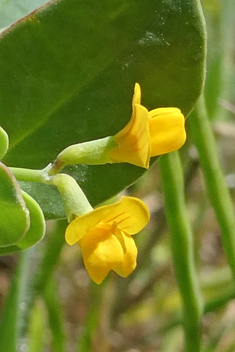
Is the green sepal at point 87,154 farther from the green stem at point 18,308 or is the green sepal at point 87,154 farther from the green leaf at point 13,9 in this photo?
the green stem at point 18,308

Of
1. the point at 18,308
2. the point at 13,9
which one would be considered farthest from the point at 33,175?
the point at 18,308

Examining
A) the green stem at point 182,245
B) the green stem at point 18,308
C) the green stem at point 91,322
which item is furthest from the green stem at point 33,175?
the green stem at point 91,322

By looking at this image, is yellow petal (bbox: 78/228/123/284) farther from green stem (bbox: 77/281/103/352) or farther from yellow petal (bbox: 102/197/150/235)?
green stem (bbox: 77/281/103/352)

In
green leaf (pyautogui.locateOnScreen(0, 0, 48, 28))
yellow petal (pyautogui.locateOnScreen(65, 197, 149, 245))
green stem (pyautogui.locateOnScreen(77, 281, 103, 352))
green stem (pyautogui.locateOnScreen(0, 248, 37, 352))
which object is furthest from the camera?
green stem (pyautogui.locateOnScreen(77, 281, 103, 352))

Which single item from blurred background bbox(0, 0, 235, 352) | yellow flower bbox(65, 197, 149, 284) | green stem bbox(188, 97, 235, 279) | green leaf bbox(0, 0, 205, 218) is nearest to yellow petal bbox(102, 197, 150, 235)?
yellow flower bbox(65, 197, 149, 284)

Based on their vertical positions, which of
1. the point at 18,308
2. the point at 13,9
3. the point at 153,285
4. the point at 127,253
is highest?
the point at 13,9

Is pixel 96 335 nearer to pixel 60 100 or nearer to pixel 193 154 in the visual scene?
pixel 193 154

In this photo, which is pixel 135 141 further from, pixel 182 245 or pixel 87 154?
pixel 182 245
